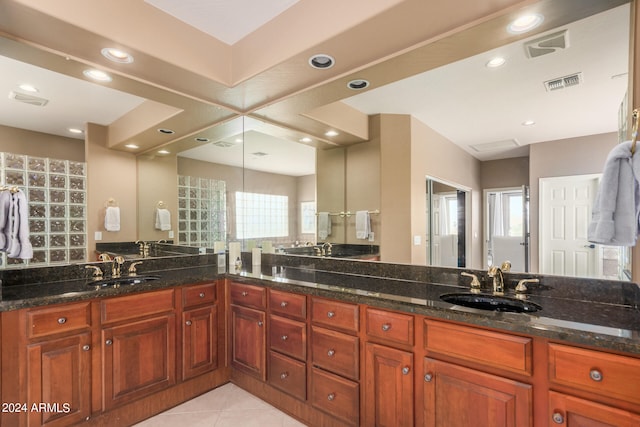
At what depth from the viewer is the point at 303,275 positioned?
250cm

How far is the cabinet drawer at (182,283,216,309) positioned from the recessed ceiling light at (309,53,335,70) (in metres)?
1.85

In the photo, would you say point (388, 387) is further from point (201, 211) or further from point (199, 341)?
point (201, 211)

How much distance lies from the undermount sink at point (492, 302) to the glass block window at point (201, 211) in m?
2.34

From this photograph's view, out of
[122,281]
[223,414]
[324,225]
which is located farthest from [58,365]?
[324,225]

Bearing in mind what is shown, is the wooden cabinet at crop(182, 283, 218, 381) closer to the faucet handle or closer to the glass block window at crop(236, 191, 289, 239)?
the glass block window at crop(236, 191, 289, 239)

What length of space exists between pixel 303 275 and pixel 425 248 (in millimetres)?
956

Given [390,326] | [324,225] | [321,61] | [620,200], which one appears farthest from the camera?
[324,225]

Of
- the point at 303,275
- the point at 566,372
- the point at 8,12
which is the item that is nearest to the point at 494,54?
the point at 566,372

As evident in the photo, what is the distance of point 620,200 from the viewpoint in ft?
4.28

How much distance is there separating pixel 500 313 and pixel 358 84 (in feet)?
5.49

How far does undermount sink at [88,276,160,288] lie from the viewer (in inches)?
89.2

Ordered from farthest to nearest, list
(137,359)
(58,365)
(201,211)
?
1. (201,211)
2. (137,359)
3. (58,365)

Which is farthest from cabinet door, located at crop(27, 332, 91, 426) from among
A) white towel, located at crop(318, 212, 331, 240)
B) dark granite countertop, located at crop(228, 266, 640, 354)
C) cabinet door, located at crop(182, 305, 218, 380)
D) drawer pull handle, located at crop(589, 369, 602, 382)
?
drawer pull handle, located at crop(589, 369, 602, 382)

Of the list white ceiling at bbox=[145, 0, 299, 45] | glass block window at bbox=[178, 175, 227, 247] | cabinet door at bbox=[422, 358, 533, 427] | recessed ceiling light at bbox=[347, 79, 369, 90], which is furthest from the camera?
glass block window at bbox=[178, 175, 227, 247]
